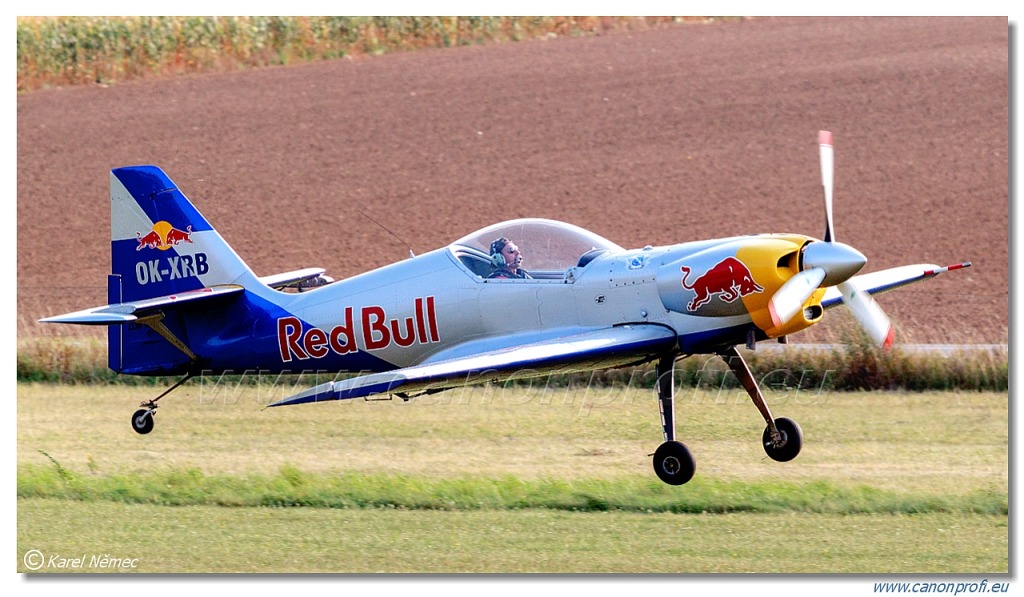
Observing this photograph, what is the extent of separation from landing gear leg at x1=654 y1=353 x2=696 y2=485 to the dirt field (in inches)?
334

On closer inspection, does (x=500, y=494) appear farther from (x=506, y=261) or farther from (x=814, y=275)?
(x=814, y=275)

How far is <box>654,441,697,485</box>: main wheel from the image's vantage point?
1016 cm

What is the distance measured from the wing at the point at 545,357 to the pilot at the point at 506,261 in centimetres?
55

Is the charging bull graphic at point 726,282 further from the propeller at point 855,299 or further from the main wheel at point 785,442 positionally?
the main wheel at point 785,442

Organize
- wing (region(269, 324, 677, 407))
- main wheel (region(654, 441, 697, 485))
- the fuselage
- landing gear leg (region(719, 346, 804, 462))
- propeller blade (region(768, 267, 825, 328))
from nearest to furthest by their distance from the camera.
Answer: wing (region(269, 324, 677, 407))
propeller blade (region(768, 267, 825, 328))
the fuselage
main wheel (region(654, 441, 697, 485))
landing gear leg (region(719, 346, 804, 462))

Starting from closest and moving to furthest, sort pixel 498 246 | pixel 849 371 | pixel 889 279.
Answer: pixel 498 246, pixel 889 279, pixel 849 371

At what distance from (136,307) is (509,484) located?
3.91m

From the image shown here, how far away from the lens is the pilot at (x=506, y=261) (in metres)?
10.5

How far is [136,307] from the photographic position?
10875 mm

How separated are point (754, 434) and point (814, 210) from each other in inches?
333

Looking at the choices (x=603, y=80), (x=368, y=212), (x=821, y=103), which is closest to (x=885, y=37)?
(x=821, y=103)

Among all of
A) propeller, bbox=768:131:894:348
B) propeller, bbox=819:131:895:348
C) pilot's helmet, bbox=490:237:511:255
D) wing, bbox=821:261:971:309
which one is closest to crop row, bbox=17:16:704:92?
pilot's helmet, bbox=490:237:511:255

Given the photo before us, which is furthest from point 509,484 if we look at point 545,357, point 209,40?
point 209,40

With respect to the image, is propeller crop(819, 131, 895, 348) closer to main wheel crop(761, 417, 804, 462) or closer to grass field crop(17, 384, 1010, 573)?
main wheel crop(761, 417, 804, 462)
